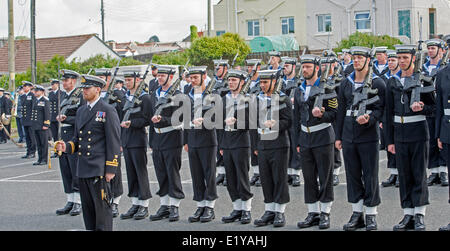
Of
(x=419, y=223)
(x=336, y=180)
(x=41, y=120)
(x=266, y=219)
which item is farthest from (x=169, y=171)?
(x=41, y=120)

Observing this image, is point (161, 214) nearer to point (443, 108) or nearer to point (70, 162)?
point (70, 162)

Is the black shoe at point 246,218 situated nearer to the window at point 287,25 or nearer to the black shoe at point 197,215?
the black shoe at point 197,215

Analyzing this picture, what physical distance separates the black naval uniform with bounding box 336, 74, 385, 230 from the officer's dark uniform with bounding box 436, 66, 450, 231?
2.43 feet

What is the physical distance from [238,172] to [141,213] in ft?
5.78

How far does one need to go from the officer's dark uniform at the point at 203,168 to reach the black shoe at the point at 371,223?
2.36 meters

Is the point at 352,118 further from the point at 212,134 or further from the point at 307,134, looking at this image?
the point at 212,134

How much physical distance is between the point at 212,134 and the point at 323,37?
39280mm

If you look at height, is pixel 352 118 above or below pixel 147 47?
below

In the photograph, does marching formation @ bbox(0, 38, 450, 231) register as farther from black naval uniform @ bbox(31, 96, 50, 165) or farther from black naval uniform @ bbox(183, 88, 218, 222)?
black naval uniform @ bbox(31, 96, 50, 165)

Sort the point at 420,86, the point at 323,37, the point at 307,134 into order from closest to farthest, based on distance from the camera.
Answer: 1. the point at 420,86
2. the point at 307,134
3. the point at 323,37

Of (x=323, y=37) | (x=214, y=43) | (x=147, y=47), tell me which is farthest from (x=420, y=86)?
(x=147, y=47)

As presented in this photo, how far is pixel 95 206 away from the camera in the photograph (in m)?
7.86

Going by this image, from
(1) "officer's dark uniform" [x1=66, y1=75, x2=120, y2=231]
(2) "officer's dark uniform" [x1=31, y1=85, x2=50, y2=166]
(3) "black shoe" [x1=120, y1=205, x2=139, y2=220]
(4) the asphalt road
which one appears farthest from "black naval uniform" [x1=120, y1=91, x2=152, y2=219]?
(2) "officer's dark uniform" [x1=31, y1=85, x2=50, y2=166]

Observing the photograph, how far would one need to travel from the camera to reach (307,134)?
357 inches
